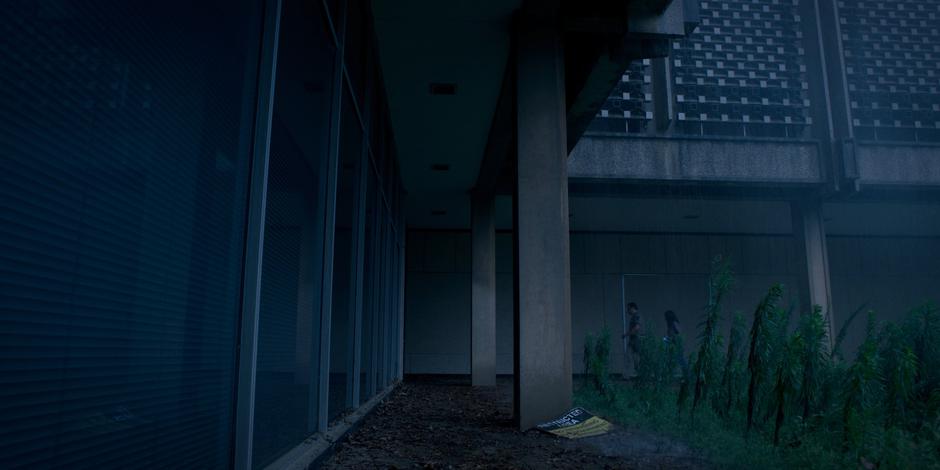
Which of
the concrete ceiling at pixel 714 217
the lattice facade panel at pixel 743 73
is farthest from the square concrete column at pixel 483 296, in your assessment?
the lattice facade panel at pixel 743 73

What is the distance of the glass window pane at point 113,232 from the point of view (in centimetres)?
110

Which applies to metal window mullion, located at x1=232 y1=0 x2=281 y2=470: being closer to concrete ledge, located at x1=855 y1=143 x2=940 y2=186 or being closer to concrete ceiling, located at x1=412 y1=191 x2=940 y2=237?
concrete ceiling, located at x1=412 y1=191 x2=940 y2=237

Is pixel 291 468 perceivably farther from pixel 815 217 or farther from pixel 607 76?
pixel 815 217

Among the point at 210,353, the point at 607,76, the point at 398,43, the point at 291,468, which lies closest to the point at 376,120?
the point at 398,43

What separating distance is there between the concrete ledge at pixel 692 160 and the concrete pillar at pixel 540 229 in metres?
4.58

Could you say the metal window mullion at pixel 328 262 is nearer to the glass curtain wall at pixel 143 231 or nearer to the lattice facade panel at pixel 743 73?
the glass curtain wall at pixel 143 231

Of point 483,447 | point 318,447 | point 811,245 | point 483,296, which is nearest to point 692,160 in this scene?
point 811,245

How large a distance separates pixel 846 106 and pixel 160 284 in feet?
39.6

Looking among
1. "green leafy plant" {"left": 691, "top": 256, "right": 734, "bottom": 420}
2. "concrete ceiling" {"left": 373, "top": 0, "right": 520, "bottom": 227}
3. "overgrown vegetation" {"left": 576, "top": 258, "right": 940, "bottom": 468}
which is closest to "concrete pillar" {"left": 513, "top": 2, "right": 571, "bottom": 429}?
"concrete ceiling" {"left": 373, "top": 0, "right": 520, "bottom": 227}

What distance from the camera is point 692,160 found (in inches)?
418

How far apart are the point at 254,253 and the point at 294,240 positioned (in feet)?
2.56

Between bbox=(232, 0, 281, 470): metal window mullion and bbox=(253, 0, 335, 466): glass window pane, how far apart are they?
0.44ft

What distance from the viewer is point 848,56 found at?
11367mm

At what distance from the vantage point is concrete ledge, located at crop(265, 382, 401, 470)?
288 centimetres
